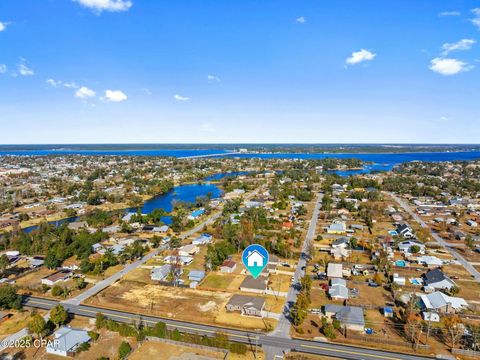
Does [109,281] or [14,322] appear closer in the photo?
[14,322]

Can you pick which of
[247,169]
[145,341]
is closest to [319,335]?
[145,341]

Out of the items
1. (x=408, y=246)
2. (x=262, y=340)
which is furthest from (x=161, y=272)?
(x=408, y=246)

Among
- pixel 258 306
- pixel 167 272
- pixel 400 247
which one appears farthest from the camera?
pixel 400 247

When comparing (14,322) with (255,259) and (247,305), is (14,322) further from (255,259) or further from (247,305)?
(255,259)

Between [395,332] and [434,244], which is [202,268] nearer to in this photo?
[395,332]

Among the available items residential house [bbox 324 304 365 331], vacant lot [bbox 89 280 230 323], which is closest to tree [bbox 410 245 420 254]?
residential house [bbox 324 304 365 331]

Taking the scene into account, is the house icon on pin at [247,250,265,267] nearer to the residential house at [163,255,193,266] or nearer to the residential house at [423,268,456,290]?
the residential house at [163,255,193,266]
